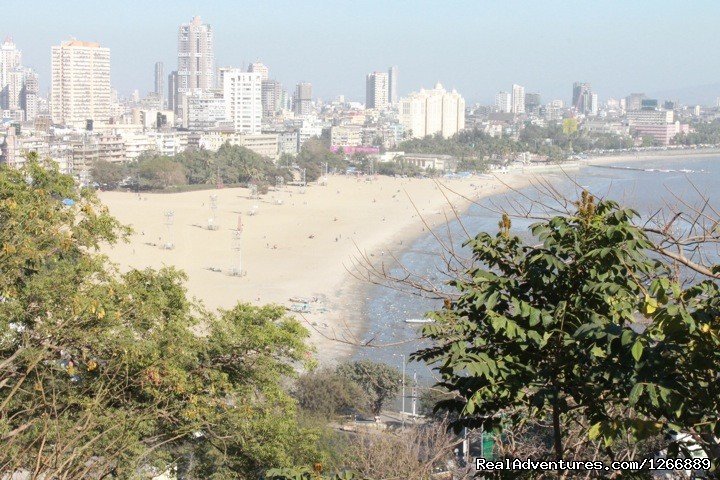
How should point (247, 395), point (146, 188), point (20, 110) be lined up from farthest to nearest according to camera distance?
point (20, 110) < point (146, 188) < point (247, 395)

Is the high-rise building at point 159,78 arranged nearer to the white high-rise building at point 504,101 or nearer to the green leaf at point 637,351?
the white high-rise building at point 504,101

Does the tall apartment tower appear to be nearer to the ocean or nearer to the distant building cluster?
the distant building cluster

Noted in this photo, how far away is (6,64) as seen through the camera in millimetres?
66938

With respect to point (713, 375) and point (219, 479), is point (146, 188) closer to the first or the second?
point (219, 479)

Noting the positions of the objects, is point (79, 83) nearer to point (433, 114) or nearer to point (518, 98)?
point (433, 114)

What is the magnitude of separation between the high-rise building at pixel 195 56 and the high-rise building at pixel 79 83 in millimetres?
23876

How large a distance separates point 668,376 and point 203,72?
2924 inches

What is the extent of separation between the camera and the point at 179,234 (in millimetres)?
17172

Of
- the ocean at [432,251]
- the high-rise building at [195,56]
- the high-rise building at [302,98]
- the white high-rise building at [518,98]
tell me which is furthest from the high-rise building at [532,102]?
the ocean at [432,251]

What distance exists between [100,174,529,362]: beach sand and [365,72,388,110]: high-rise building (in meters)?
53.8

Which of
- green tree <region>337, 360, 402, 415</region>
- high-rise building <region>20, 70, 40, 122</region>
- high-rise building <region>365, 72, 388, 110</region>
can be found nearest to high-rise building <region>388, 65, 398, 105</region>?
high-rise building <region>365, 72, 388, 110</region>

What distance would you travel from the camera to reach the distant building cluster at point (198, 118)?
3294 centimetres

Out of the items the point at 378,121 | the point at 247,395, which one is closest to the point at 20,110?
the point at 378,121

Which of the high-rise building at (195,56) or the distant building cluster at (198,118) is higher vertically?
the high-rise building at (195,56)
